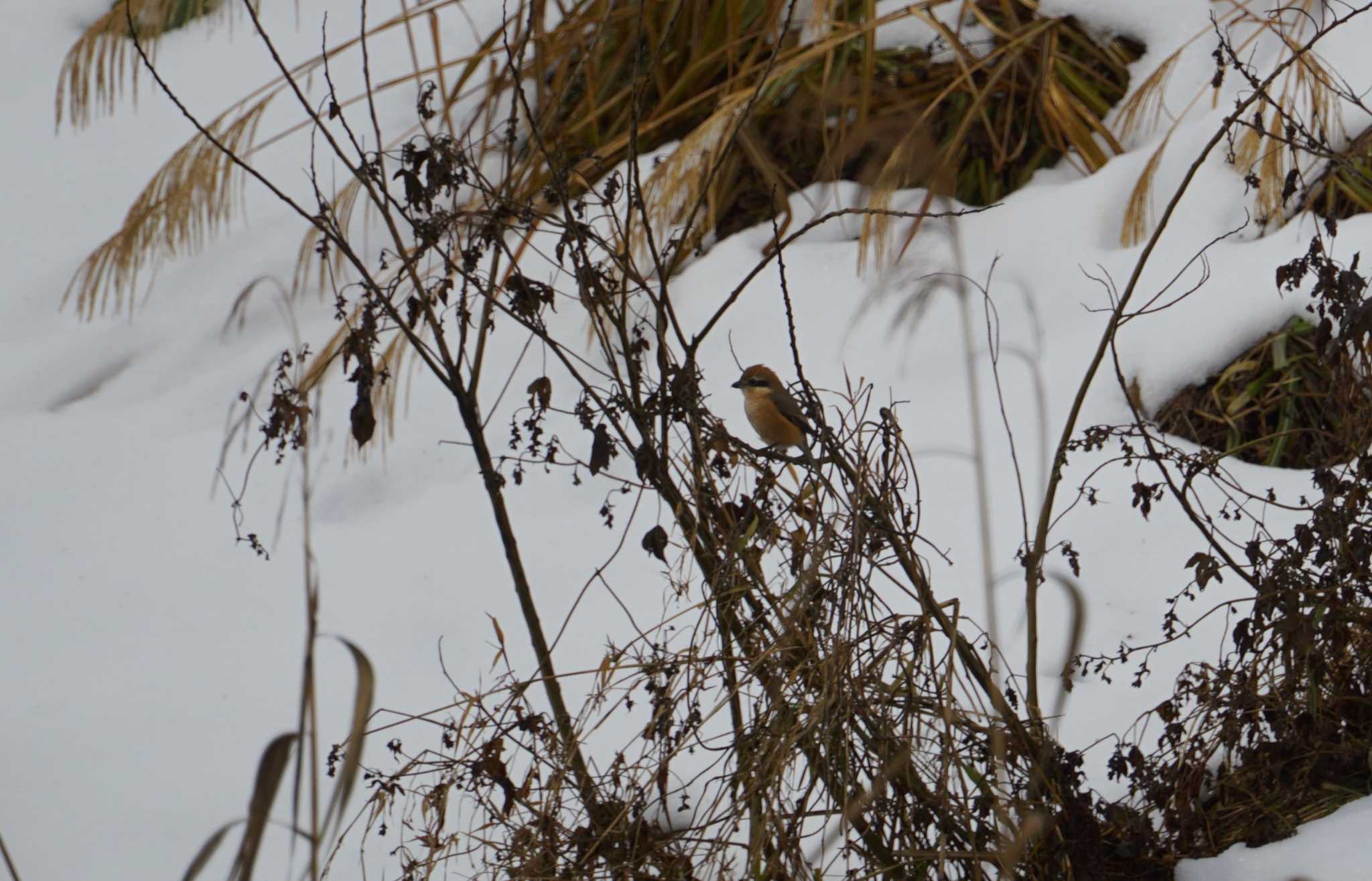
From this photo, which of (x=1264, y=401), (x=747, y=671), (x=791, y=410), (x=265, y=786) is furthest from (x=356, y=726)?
(x=1264, y=401)

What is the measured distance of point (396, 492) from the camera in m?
3.16

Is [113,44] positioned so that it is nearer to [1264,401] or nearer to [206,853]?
[1264,401]

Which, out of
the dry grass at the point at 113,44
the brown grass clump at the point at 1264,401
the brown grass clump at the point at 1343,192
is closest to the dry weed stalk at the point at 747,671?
the brown grass clump at the point at 1264,401

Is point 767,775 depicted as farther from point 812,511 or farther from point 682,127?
point 682,127

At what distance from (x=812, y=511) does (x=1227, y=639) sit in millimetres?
1211

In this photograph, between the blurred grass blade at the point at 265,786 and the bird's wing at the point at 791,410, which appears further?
the bird's wing at the point at 791,410

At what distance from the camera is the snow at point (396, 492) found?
2.48 metres

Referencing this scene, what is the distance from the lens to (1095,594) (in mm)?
2512

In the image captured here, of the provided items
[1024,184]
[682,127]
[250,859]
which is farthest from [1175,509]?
[250,859]

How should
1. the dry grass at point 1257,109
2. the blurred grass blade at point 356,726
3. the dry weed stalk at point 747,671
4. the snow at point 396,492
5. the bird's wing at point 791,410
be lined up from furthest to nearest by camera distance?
the dry grass at point 1257,109 → the snow at point 396,492 → the bird's wing at point 791,410 → the dry weed stalk at point 747,671 → the blurred grass blade at point 356,726

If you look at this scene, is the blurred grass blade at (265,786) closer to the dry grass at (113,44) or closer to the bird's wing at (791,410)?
the bird's wing at (791,410)

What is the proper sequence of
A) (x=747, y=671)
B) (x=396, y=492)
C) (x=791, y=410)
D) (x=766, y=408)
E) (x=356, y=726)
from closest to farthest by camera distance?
(x=356, y=726) → (x=747, y=671) → (x=791, y=410) → (x=766, y=408) → (x=396, y=492)

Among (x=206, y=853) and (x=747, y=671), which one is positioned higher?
(x=747, y=671)

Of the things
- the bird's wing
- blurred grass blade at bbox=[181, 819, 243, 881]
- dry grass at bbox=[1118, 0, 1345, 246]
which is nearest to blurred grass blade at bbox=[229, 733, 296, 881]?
blurred grass blade at bbox=[181, 819, 243, 881]
